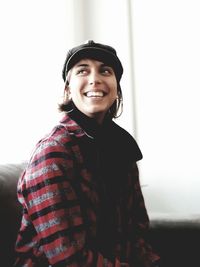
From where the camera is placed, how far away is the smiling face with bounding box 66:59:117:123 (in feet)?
4.04

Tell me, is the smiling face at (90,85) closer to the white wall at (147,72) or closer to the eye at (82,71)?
the eye at (82,71)

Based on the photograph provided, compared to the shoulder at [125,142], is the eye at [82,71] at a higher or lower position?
higher

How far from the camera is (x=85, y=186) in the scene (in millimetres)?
1126

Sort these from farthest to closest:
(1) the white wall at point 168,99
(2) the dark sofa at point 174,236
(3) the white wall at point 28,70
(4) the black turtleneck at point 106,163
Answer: (1) the white wall at point 168,99
(3) the white wall at point 28,70
(2) the dark sofa at point 174,236
(4) the black turtleneck at point 106,163

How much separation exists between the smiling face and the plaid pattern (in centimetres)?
8

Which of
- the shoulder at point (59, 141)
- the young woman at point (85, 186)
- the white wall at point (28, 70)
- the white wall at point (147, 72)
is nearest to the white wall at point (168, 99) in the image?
the white wall at point (147, 72)

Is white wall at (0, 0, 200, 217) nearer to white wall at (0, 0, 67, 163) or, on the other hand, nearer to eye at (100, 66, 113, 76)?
white wall at (0, 0, 67, 163)

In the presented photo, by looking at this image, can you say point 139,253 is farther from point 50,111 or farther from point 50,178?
point 50,111

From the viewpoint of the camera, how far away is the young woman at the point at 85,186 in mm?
1000

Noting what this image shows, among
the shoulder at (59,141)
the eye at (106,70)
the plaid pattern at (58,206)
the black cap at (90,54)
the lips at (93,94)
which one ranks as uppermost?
the black cap at (90,54)

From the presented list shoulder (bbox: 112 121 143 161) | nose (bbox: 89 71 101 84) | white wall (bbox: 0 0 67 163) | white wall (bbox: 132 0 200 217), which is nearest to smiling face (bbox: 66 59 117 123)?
nose (bbox: 89 71 101 84)

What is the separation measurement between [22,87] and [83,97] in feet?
2.35

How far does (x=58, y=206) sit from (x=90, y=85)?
433mm

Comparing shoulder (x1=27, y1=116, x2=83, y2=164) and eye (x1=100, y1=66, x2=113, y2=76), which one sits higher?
eye (x1=100, y1=66, x2=113, y2=76)
